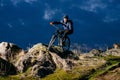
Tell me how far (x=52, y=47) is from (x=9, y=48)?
6442 mm

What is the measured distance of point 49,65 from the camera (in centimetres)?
5159

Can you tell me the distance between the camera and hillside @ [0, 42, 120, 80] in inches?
1902

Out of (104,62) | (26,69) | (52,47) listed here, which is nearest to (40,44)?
(52,47)

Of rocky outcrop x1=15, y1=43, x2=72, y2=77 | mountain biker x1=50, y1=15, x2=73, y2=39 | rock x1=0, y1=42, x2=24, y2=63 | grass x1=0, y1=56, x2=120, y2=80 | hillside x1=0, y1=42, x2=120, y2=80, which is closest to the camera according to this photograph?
mountain biker x1=50, y1=15, x2=73, y2=39

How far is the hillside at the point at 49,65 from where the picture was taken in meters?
48.3

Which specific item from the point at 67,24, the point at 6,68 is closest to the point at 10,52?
the point at 6,68

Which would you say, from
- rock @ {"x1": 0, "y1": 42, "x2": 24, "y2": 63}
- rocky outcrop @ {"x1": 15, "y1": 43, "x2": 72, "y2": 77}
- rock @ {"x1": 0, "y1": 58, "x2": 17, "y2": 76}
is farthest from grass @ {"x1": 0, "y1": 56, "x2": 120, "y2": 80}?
rock @ {"x1": 0, "y1": 42, "x2": 24, "y2": 63}

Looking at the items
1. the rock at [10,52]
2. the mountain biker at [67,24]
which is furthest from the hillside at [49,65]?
the mountain biker at [67,24]

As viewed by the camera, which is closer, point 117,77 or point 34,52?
point 117,77

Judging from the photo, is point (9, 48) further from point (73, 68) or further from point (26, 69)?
point (73, 68)

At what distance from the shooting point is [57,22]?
4794cm

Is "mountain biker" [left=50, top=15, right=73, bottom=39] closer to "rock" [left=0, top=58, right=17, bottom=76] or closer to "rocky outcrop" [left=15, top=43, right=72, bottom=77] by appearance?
"rocky outcrop" [left=15, top=43, right=72, bottom=77]

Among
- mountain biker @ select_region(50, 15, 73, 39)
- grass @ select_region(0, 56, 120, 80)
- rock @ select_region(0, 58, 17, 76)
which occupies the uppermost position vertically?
mountain biker @ select_region(50, 15, 73, 39)

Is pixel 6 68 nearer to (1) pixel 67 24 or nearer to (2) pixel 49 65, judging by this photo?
(2) pixel 49 65
